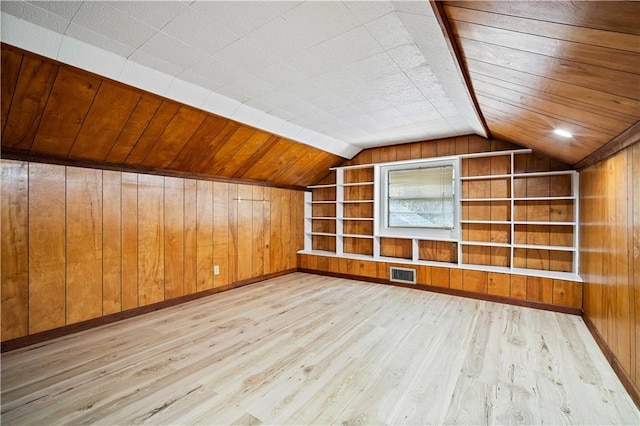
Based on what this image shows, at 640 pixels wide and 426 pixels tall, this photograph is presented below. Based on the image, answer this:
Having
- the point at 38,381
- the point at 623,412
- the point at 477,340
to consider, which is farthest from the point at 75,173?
the point at 623,412

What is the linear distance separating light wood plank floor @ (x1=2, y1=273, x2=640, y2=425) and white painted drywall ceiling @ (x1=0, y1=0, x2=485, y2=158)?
7.42 ft

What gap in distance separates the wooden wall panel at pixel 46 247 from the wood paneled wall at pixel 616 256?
4.60m

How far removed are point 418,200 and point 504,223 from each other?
125 centimetres

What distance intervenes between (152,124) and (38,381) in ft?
7.40

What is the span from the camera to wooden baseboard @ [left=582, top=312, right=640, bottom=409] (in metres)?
1.82

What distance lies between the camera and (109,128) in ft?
8.81

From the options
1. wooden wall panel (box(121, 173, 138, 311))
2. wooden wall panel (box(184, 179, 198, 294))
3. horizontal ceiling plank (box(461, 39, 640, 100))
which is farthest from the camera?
wooden wall panel (box(184, 179, 198, 294))

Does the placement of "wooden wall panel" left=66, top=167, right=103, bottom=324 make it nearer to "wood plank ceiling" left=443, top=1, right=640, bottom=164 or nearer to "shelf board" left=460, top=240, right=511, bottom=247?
"wood plank ceiling" left=443, top=1, right=640, bottom=164


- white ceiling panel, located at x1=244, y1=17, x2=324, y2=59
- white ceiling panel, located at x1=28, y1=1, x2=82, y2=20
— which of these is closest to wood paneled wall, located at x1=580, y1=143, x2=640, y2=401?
white ceiling panel, located at x1=244, y1=17, x2=324, y2=59

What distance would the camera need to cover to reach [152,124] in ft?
9.32

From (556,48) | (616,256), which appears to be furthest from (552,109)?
(616,256)

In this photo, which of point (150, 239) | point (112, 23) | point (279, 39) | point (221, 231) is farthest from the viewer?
point (221, 231)

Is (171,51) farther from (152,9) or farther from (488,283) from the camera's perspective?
(488,283)

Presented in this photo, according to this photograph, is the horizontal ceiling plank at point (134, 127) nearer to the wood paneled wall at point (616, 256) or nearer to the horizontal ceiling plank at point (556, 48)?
the horizontal ceiling plank at point (556, 48)
